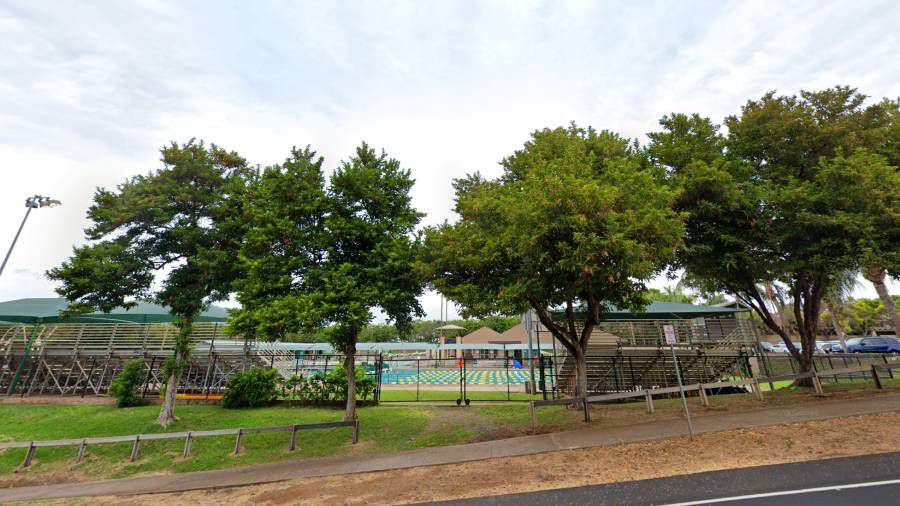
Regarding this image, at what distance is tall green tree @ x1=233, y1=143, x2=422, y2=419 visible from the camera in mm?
11008

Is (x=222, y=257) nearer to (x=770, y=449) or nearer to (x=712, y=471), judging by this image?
(x=712, y=471)

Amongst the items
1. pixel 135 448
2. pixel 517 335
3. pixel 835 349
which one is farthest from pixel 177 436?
pixel 835 349

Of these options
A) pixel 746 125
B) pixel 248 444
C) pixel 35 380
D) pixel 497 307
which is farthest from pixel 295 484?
pixel 35 380

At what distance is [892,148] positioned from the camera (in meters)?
12.0

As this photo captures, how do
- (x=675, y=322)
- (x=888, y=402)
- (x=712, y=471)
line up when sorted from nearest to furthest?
1. (x=712, y=471)
2. (x=888, y=402)
3. (x=675, y=322)

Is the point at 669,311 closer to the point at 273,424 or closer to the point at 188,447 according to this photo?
the point at 273,424

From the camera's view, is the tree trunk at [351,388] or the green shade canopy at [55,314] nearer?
the tree trunk at [351,388]

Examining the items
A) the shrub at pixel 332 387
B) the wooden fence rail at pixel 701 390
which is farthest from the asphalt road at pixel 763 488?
the shrub at pixel 332 387

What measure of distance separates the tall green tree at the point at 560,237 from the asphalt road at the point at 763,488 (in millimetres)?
4295

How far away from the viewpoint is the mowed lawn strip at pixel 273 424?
11.1 meters

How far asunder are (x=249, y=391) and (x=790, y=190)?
20.3 meters

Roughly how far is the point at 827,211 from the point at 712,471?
30.0 ft

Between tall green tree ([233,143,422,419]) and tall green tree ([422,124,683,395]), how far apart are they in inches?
61.1

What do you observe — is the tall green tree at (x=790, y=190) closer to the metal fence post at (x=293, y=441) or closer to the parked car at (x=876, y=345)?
the metal fence post at (x=293, y=441)
